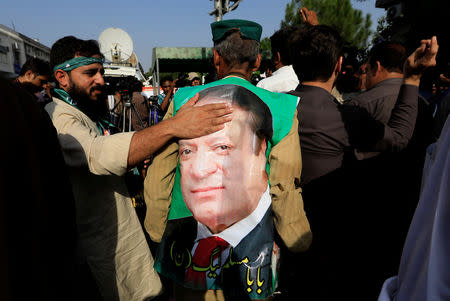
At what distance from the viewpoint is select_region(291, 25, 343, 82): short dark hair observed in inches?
71.2

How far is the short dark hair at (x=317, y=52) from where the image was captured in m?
1.81

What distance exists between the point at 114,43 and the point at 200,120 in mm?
15259

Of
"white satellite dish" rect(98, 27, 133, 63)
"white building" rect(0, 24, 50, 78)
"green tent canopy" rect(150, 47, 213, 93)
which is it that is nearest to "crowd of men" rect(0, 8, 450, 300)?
"green tent canopy" rect(150, 47, 213, 93)

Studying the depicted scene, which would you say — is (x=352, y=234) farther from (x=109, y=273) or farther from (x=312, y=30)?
(x=109, y=273)

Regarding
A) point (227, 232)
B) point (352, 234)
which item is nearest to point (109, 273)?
point (227, 232)

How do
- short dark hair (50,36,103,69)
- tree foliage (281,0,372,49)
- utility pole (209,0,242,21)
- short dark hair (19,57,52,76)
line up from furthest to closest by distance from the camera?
tree foliage (281,0,372,49) < utility pole (209,0,242,21) < short dark hair (19,57,52,76) < short dark hair (50,36,103,69)

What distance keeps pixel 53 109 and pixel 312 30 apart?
5.41ft

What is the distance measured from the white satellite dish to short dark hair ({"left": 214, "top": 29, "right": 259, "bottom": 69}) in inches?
575

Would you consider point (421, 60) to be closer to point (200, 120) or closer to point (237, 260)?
point (200, 120)

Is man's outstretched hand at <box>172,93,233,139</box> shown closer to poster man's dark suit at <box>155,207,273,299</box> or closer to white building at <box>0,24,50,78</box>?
poster man's dark suit at <box>155,207,273,299</box>

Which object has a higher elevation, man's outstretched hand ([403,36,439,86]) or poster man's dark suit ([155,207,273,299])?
man's outstretched hand ([403,36,439,86])

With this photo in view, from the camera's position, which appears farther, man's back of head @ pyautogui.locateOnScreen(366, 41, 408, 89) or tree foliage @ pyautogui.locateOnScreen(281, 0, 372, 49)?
tree foliage @ pyautogui.locateOnScreen(281, 0, 372, 49)

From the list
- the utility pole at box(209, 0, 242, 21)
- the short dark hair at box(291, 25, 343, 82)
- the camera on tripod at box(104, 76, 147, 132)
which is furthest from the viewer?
the utility pole at box(209, 0, 242, 21)

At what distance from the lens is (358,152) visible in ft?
6.26
